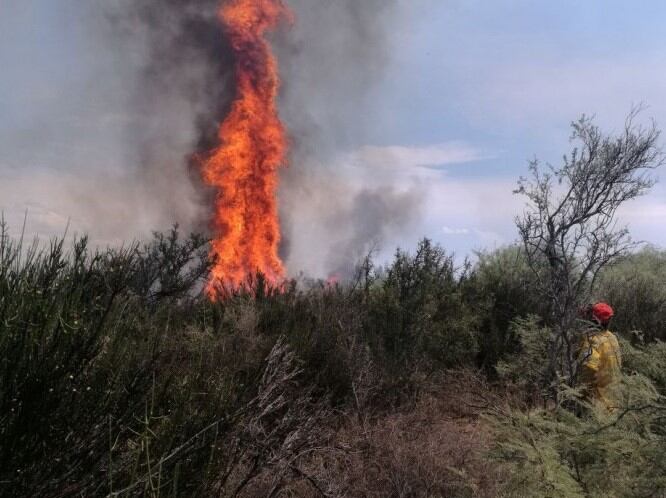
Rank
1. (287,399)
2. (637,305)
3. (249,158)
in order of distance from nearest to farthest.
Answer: (287,399), (637,305), (249,158)

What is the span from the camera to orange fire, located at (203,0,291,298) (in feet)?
62.8

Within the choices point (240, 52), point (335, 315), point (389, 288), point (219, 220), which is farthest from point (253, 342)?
point (240, 52)

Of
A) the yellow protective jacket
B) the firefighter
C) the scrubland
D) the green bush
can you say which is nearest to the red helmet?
the firefighter

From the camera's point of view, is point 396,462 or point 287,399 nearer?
point 287,399

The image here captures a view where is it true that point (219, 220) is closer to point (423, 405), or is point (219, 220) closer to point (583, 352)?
point (423, 405)

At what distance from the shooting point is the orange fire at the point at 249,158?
62.8 feet

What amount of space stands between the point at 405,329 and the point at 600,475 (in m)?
6.00

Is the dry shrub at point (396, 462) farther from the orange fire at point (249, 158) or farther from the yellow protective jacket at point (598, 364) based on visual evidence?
the orange fire at point (249, 158)

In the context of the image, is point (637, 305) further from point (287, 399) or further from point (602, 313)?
point (287, 399)

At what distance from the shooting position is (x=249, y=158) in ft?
70.2

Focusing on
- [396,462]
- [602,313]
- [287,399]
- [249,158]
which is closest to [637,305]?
[602,313]

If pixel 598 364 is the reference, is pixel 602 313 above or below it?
above

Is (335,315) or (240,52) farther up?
(240,52)

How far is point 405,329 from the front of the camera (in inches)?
351
